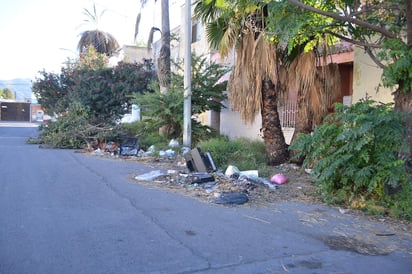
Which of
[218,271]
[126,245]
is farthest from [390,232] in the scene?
[126,245]

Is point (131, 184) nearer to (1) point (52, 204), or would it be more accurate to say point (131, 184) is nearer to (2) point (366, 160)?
(1) point (52, 204)

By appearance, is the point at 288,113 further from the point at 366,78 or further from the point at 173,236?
the point at 173,236

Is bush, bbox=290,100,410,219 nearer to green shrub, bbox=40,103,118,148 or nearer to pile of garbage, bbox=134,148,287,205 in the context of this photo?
pile of garbage, bbox=134,148,287,205

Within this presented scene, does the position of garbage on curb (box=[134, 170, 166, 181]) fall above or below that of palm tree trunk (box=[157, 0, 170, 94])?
below

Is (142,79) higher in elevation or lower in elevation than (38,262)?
higher

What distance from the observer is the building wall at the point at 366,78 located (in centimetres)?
1004

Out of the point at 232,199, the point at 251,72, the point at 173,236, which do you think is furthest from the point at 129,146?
the point at 173,236

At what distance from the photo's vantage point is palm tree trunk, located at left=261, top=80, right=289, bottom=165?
1149 centimetres

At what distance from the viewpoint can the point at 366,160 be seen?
6.83 m

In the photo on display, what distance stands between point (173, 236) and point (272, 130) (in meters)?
7.04

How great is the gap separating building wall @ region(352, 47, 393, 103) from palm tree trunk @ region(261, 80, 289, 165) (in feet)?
7.25

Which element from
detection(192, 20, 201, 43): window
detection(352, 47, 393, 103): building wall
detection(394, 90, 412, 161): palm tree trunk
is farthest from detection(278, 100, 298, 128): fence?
detection(192, 20, 201, 43): window

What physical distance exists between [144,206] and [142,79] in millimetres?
16734

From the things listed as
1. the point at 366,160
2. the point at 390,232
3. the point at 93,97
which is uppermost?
the point at 93,97
